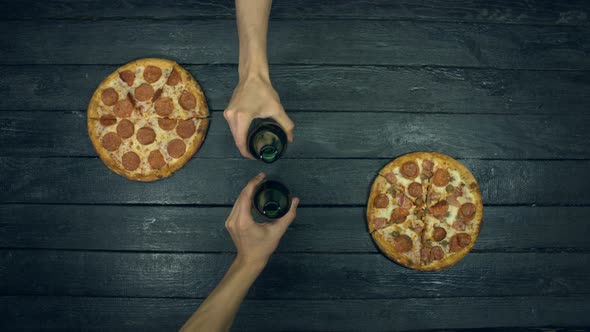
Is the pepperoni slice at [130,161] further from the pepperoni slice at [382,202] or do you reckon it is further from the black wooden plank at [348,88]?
the pepperoni slice at [382,202]

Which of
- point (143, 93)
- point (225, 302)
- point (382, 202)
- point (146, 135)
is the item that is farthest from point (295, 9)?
point (225, 302)

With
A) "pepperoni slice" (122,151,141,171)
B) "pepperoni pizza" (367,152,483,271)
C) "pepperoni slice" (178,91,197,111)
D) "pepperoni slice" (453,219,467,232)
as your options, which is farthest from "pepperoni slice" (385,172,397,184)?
"pepperoni slice" (122,151,141,171)

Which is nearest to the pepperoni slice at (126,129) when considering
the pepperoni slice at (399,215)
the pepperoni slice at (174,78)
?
the pepperoni slice at (174,78)

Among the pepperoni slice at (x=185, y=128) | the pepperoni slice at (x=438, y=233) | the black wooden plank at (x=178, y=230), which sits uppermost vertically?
the pepperoni slice at (x=185, y=128)

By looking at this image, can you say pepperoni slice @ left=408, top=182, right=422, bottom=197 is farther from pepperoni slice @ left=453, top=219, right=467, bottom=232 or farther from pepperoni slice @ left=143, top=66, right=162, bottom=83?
pepperoni slice @ left=143, top=66, right=162, bottom=83

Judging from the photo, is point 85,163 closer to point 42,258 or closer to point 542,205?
point 42,258

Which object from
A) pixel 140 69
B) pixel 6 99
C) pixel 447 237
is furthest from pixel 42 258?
pixel 447 237
